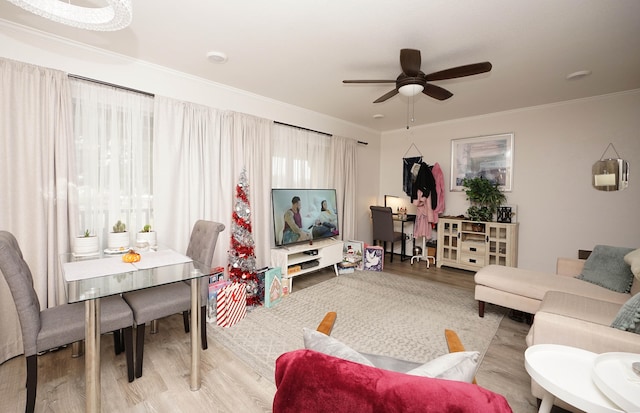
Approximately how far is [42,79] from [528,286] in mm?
4570

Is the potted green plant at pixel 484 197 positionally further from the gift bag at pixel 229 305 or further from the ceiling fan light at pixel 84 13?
the ceiling fan light at pixel 84 13

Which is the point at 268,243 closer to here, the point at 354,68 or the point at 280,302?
the point at 280,302

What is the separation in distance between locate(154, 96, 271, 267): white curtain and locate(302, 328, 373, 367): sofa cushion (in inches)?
101

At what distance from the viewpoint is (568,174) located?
3.87 m

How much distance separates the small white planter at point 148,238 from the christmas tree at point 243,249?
2.60 ft

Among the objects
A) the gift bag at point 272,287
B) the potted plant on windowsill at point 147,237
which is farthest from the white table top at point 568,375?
the potted plant on windowsill at point 147,237

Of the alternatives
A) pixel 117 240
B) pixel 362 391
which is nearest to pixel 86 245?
pixel 117 240

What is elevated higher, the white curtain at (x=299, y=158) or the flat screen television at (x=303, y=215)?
the white curtain at (x=299, y=158)

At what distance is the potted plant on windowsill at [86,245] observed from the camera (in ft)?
7.32

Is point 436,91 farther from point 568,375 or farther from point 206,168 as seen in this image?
point 206,168

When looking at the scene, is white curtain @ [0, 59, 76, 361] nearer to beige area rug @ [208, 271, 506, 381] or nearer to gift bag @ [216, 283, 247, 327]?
gift bag @ [216, 283, 247, 327]

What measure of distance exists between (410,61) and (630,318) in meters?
2.14

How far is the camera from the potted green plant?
4318 mm

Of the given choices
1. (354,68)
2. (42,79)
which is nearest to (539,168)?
(354,68)
